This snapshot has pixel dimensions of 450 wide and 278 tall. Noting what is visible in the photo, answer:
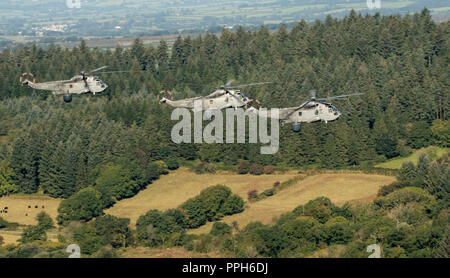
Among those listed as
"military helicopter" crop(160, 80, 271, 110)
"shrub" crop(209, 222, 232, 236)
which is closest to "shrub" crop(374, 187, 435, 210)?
"shrub" crop(209, 222, 232, 236)

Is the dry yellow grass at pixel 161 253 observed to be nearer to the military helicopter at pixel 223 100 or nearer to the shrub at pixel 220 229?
the shrub at pixel 220 229

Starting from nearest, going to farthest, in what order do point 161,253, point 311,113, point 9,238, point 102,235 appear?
1. point 311,113
2. point 161,253
3. point 102,235
4. point 9,238

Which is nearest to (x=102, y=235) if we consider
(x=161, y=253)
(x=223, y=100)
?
(x=161, y=253)

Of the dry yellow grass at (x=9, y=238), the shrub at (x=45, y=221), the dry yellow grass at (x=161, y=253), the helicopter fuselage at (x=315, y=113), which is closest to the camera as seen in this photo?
the helicopter fuselage at (x=315, y=113)

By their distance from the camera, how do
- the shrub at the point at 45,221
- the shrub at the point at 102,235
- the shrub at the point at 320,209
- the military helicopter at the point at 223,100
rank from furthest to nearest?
1. the shrub at the point at 45,221
2. the shrub at the point at 320,209
3. the shrub at the point at 102,235
4. the military helicopter at the point at 223,100

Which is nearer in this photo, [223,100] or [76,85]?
[223,100]

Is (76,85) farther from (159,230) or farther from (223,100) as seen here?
(159,230)

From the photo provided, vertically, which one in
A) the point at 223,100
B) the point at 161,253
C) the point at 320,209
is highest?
the point at 223,100

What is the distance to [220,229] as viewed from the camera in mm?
179125

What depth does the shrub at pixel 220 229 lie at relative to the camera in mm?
177125

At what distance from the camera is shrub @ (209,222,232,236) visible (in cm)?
17712

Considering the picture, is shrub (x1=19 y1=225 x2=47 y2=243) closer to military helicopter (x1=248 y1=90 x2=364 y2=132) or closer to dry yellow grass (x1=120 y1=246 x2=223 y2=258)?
dry yellow grass (x1=120 y1=246 x2=223 y2=258)

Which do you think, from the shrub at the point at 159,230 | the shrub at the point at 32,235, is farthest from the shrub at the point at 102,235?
the shrub at the point at 32,235
